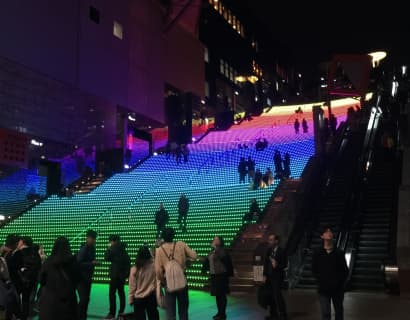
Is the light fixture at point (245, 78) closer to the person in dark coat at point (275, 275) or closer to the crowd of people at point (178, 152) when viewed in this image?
the crowd of people at point (178, 152)

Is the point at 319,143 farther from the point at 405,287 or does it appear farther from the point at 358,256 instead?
the point at 405,287

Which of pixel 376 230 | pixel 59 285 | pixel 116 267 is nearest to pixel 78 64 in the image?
pixel 116 267

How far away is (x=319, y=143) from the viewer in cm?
2164

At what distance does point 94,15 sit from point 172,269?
44.5 feet

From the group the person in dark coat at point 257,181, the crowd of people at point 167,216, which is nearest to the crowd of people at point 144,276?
the crowd of people at point 167,216

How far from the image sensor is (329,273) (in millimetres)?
6977

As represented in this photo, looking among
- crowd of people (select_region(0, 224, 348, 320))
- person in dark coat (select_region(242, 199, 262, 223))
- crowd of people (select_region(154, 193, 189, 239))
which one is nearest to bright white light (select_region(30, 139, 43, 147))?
crowd of people (select_region(154, 193, 189, 239))

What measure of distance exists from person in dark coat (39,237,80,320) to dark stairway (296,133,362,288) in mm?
8718

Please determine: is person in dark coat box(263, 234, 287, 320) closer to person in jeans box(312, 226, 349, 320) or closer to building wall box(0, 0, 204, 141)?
person in jeans box(312, 226, 349, 320)

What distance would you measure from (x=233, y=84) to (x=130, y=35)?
126 feet

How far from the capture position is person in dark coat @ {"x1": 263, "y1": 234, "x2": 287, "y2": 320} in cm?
873

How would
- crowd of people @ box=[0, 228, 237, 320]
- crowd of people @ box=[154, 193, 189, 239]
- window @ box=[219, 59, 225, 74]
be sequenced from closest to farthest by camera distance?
crowd of people @ box=[0, 228, 237, 320] < crowd of people @ box=[154, 193, 189, 239] < window @ box=[219, 59, 225, 74]

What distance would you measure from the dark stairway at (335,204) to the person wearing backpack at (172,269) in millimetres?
6915

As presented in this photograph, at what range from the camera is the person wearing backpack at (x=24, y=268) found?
835 centimetres
